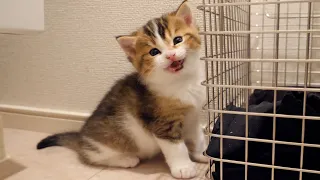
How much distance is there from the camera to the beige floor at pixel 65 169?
1.04 meters

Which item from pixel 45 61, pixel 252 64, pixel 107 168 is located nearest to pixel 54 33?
pixel 45 61

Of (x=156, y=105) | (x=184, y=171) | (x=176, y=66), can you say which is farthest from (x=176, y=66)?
(x=184, y=171)

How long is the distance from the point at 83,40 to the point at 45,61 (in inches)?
9.2

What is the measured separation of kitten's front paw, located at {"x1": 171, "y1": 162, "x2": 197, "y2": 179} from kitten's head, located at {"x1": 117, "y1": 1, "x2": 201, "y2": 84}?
0.26 m

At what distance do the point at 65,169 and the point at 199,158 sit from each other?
1.48 ft

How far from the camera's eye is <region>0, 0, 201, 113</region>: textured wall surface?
1.33 meters

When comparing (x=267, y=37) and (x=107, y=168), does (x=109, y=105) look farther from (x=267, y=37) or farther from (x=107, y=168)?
(x=267, y=37)

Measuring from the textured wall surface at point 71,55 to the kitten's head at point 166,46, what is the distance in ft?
0.79

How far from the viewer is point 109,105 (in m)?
1.13

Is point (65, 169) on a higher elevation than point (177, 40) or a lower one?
lower

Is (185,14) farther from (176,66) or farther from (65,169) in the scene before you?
(65,169)

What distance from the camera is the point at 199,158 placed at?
1.10 m

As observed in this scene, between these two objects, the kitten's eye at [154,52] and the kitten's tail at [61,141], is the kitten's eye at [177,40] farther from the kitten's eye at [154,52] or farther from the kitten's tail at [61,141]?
the kitten's tail at [61,141]

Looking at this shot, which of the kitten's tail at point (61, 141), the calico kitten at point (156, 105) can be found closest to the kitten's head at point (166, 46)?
the calico kitten at point (156, 105)
